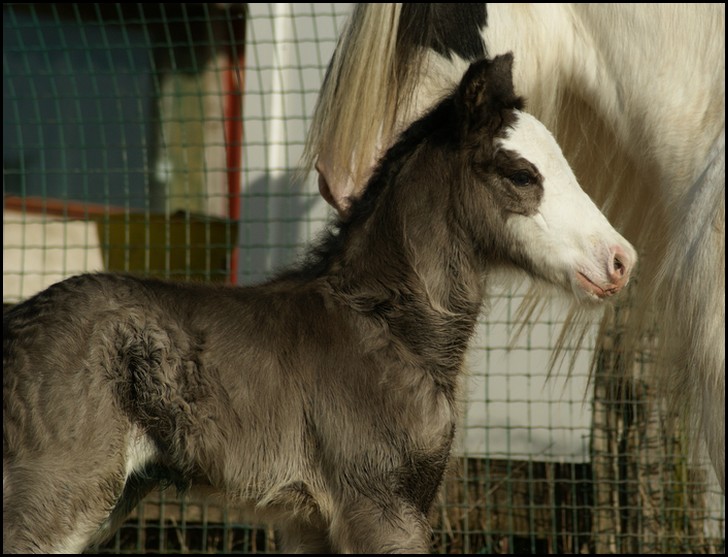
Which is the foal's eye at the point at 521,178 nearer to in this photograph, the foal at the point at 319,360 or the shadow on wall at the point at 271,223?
the foal at the point at 319,360

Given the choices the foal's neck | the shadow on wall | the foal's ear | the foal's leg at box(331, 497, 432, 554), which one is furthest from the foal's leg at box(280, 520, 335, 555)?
the shadow on wall

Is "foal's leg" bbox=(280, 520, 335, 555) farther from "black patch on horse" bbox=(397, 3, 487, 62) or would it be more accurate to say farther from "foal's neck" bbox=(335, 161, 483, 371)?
"black patch on horse" bbox=(397, 3, 487, 62)

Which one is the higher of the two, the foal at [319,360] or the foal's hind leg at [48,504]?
the foal at [319,360]

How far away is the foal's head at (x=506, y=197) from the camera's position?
2203mm

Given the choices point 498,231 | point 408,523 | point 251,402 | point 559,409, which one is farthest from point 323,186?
point 559,409

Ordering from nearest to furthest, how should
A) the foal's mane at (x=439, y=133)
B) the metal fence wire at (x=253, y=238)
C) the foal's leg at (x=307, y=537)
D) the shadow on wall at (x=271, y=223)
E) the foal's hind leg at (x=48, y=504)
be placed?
the foal's hind leg at (x=48, y=504), the foal's leg at (x=307, y=537), the foal's mane at (x=439, y=133), the metal fence wire at (x=253, y=238), the shadow on wall at (x=271, y=223)

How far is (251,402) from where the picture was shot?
81.7 inches

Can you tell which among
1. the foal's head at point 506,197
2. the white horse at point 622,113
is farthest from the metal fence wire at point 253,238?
the foal's head at point 506,197

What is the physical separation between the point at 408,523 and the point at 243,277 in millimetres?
3075

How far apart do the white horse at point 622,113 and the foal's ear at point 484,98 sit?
1.32ft

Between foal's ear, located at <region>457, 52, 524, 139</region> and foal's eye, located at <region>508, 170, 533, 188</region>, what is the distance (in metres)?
0.11

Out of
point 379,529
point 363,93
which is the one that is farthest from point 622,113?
point 379,529

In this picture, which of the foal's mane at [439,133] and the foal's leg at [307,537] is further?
the foal's mane at [439,133]

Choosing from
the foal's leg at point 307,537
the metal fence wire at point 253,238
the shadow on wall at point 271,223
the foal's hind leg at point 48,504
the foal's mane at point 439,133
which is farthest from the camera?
the shadow on wall at point 271,223
